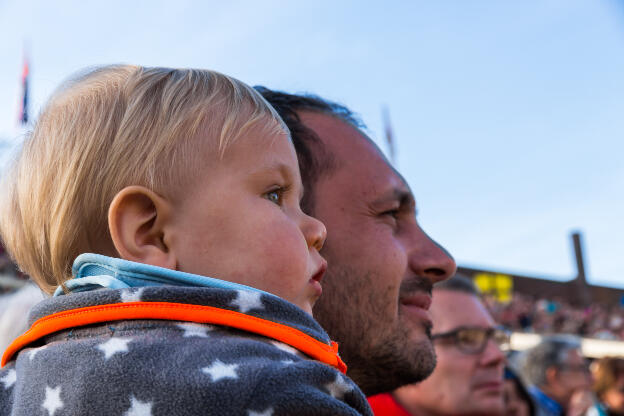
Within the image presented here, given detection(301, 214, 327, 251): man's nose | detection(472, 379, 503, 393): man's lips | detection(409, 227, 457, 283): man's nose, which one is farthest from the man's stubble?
detection(472, 379, 503, 393): man's lips

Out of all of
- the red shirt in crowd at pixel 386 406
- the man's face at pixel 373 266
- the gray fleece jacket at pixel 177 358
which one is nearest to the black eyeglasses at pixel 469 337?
the red shirt in crowd at pixel 386 406

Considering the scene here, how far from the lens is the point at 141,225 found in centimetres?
108

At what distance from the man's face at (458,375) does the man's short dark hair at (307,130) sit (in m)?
1.47

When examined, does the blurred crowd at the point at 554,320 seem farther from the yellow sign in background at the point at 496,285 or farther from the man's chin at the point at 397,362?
the man's chin at the point at 397,362

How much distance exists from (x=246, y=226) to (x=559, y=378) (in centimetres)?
550

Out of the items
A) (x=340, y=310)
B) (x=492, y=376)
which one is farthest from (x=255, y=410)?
(x=492, y=376)

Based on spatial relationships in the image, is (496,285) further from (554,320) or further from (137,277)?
(137,277)

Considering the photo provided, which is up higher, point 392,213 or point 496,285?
point 392,213

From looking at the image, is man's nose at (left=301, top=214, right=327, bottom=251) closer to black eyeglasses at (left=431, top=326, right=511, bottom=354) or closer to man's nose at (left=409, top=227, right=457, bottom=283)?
man's nose at (left=409, top=227, right=457, bottom=283)

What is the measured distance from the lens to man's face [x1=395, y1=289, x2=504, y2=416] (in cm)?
332

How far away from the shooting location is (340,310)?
1975 mm

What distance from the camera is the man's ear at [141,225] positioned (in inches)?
41.8

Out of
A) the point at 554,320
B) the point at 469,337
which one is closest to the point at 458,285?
the point at 469,337

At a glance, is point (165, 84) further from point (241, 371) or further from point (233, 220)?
point (241, 371)
